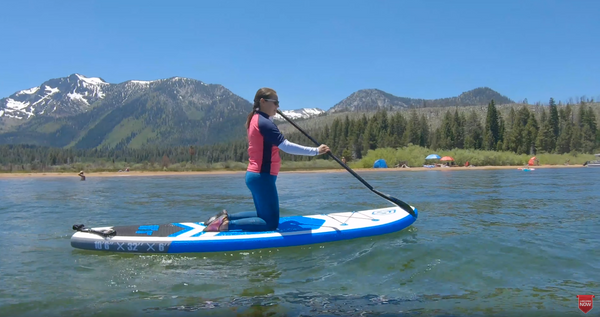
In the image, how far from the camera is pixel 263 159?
7836 millimetres

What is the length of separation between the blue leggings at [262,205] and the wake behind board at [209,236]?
0.18 m

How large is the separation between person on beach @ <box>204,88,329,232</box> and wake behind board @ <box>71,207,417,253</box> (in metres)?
0.24

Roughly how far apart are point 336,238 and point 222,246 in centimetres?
234

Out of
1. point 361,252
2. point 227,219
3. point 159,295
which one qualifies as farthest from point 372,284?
point 227,219

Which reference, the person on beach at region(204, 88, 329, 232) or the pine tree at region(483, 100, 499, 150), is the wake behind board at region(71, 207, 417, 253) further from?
the pine tree at region(483, 100, 499, 150)

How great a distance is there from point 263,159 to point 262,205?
98 cm

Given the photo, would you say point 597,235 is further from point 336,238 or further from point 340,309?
point 340,309

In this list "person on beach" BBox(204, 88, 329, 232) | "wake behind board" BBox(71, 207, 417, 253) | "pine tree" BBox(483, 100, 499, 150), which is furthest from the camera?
"pine tree" BBox(483, 100, 499, 150)

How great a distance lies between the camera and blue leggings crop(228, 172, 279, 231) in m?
7.85

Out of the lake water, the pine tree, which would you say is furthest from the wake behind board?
the pine tree

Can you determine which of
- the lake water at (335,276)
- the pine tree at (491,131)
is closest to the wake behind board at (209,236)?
the lake water at (335,276)

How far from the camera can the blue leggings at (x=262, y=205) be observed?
7.85 metres

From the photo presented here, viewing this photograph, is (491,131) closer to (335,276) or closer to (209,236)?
(209,236)

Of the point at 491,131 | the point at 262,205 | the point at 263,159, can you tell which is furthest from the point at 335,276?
the point at 491,131
